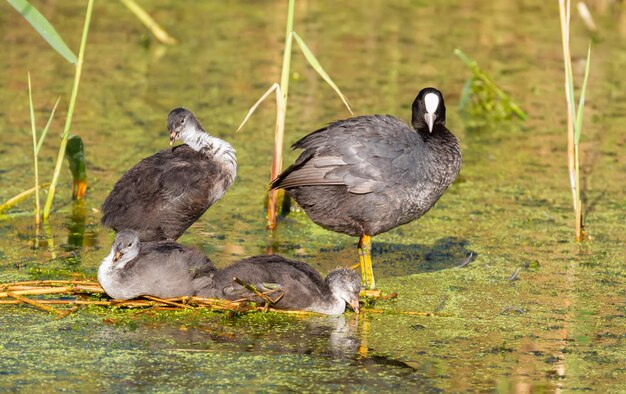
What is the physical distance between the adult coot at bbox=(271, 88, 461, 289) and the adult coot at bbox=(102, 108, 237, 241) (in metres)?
0.36

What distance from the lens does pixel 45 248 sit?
6461 millimetres

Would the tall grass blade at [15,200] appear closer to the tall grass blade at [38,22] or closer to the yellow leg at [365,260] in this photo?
the tall grass blade at [38,22]

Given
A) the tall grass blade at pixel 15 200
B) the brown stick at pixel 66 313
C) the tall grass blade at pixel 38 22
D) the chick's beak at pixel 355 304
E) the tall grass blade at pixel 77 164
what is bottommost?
the brown stick at pixel 66 313

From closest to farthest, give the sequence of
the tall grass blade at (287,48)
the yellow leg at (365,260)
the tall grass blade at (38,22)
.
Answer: the tall grass blade at (38,22) < the yellow leg at (365,260) < the tall grass blade at (287,48)

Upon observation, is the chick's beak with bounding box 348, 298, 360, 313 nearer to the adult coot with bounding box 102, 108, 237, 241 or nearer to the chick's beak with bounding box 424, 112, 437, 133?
the adult coot with bounding box 102, 108, 237, 241

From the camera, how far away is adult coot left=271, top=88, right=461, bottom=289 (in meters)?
5.90

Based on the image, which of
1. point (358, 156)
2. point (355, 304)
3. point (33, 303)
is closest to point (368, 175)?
point (358, 156)

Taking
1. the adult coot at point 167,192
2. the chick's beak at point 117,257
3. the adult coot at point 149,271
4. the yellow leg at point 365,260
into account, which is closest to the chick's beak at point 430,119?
the yellow leg at point 365,260

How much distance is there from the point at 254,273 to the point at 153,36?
727 centimetres

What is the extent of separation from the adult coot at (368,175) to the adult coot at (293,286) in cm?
54

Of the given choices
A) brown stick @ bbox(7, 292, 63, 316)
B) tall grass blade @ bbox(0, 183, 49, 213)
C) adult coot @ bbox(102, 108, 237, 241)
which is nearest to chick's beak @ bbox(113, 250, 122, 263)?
brown stick @ bbox(7, 292, 63, 316)

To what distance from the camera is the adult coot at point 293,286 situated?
213 inches

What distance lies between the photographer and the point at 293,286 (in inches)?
213

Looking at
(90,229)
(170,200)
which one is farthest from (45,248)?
(170,200)
